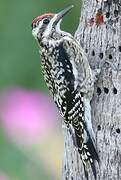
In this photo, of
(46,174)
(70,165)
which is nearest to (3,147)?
(46,174)

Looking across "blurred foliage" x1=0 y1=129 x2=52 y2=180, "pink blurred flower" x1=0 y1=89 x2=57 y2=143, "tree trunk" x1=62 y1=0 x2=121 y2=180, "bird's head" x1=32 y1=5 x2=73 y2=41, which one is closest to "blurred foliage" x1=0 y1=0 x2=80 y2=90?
"pink blurred flower" x1=0 y1=89 x2=57 y2=143

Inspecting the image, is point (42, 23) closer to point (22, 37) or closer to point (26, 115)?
point (26, 115)

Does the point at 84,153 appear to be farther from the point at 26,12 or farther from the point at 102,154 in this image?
the point at 26,12

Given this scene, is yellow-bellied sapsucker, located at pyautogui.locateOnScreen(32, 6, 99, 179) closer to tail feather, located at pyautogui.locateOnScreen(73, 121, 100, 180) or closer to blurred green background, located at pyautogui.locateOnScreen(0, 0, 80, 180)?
tail feather, located at pyautogui.locateOnScreen(73, 121, 100, 180)

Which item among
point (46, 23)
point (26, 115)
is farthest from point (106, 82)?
point (26, 115)

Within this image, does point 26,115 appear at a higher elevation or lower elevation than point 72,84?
lower
